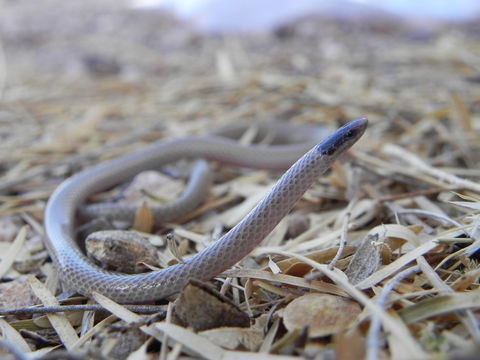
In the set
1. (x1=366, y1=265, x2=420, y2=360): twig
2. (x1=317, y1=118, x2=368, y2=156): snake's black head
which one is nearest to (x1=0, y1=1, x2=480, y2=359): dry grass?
(x1=366, y1=265, x2=420, y2=360): twig

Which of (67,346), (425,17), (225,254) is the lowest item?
(67,346)

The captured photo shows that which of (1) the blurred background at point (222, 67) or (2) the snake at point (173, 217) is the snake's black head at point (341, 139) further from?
(1) the blurred background at point (222, 67)

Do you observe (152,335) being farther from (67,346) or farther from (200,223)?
(200,223)

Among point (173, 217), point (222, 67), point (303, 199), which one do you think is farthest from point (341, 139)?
point (222, 67)

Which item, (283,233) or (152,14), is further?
(152,14)

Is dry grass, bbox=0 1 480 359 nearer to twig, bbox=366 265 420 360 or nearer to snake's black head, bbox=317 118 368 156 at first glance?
twig, bbox=366 265 420 360

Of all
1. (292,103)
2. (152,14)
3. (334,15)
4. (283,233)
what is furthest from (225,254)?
(152,14)
